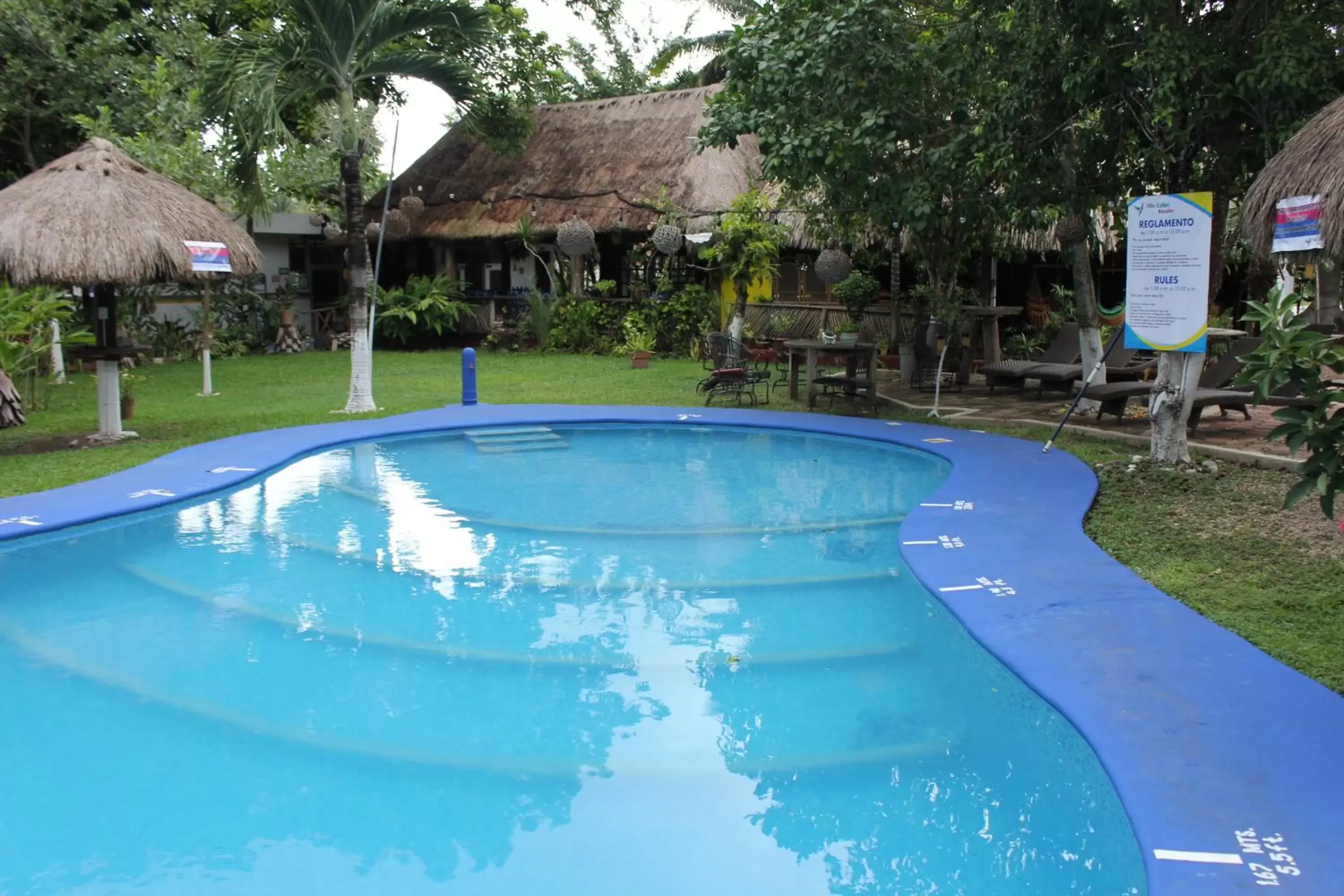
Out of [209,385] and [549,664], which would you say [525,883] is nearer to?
[549,664]

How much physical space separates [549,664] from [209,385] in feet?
37.8

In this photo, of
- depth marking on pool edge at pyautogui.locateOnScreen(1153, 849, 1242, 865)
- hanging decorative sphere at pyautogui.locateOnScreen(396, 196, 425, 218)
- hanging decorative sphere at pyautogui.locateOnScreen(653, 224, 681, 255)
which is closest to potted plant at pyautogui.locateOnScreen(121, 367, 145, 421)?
hanging decorative sphere at pyautogui.locateOnScreen(653, 224, 681, 255)

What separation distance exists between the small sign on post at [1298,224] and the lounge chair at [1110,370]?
214 inches

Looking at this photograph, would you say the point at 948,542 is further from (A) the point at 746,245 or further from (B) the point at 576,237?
(B) the point at 576,237

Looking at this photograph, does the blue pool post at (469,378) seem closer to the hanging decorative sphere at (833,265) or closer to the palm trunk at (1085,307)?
the hanging decorative sphere at (833,265)

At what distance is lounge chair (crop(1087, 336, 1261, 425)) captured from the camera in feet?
34.0

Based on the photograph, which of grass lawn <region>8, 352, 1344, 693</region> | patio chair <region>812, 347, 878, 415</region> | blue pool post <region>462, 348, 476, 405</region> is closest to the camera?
grass lawn <region>8, 352, 1344, 693</region>

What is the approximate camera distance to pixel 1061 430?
11.4 meters

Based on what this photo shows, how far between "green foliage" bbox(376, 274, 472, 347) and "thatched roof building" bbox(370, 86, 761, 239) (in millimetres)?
1106

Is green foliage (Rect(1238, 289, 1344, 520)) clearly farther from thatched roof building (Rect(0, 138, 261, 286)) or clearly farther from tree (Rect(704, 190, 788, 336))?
tree (Rect(704, 190, 788, 336))

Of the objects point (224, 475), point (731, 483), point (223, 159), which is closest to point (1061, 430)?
point (731, 483)

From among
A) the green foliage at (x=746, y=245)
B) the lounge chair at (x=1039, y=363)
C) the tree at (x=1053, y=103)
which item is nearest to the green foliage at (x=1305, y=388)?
the tree at (x=1053, y=103)

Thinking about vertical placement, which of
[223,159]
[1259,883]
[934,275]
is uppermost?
[223,159]

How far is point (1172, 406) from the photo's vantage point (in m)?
9.09
